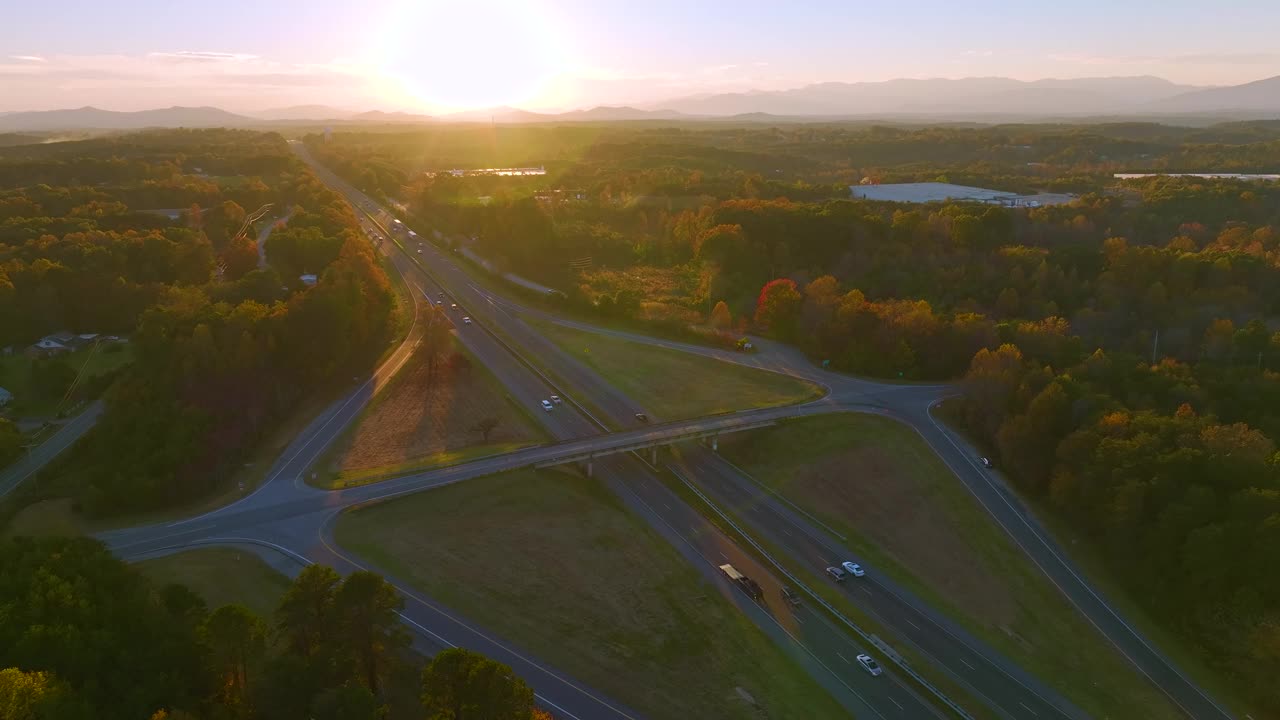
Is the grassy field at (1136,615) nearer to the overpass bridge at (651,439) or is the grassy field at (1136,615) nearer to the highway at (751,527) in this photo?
the highway at (751,527)

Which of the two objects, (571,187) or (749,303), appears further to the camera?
(571,187)

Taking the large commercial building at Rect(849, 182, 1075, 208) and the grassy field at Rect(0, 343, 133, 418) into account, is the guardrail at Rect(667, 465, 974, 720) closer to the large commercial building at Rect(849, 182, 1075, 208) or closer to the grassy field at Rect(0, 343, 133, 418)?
the grassy field at Rect(0, 343, 133, 418)

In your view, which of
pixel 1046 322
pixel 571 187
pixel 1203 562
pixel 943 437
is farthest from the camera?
pixel 571 187

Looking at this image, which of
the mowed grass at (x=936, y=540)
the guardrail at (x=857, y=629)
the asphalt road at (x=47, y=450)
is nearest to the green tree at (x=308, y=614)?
the guardrail at (x=857, y=629)

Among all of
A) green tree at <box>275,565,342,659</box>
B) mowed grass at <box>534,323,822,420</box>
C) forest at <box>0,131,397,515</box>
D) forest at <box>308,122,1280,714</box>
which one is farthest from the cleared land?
forest at <box>308,122,1280,714</box>

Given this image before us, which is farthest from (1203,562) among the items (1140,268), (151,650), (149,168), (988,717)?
(149,168)

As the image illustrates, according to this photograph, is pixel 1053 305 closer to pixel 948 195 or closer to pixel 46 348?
pixel 948 195

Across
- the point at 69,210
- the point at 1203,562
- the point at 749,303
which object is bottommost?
the point at 1203,562

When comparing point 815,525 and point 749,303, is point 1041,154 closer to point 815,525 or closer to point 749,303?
point 749,303
